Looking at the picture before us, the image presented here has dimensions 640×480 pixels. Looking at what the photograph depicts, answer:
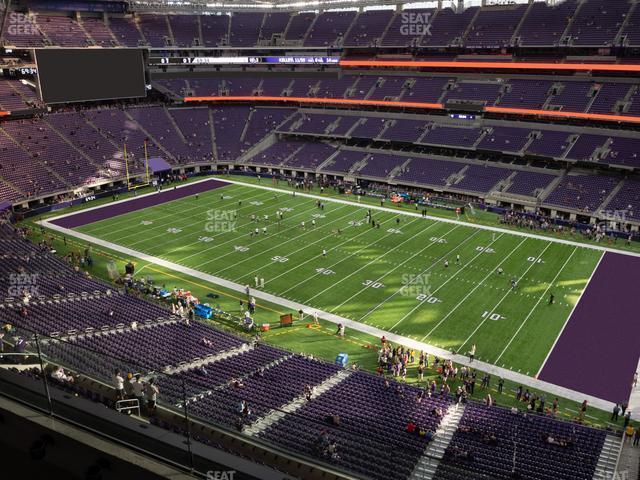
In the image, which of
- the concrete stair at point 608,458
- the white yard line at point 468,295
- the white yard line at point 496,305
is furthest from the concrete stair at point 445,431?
the white yard line at point 468,295

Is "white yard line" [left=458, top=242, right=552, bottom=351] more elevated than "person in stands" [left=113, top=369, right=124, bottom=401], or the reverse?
"person in stands" [left=113, top=369, right=124, bottom=401]

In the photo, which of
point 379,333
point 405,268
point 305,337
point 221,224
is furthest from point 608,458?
point 221,224

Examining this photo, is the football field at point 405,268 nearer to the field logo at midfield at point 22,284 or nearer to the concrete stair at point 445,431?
the concrete stair at point 445,431

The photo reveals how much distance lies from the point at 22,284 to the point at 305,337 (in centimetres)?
1593

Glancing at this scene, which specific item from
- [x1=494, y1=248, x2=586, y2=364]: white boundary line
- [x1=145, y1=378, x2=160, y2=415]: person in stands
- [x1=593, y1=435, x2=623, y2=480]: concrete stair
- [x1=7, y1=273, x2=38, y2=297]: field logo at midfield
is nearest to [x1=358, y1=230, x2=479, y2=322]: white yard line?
[x1=494, y1=248, x2=586, y2=364]: white boundary line

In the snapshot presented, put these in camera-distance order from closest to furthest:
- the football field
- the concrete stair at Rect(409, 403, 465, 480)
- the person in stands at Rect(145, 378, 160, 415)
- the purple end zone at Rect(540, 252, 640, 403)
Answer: the person in stands at Rect(145, 378, 160, 415)
the concrete stair at Rect(409, 403, 465, 480)
the purple end zone at Rect(540, 252, 640, 403)
the football field

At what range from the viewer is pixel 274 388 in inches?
842

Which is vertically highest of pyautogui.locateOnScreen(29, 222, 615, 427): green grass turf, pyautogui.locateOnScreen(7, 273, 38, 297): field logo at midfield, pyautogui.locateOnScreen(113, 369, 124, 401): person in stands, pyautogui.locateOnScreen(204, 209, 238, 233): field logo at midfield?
pyautogui.locateOnScreen(113, 369, 124, 401): person in stands

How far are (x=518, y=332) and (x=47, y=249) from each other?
3179 cm

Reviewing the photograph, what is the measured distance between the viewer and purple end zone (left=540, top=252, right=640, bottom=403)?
25.3 m

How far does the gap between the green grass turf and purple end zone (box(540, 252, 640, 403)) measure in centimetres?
214

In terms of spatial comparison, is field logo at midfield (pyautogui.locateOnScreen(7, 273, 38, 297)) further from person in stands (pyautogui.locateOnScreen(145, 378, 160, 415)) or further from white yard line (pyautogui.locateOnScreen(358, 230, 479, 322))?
person in stands (pyautogui.locateOnScreen(145, 378, 160, 415))

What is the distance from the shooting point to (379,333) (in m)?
30.0

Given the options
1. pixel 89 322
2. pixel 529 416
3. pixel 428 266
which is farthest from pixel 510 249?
pixel 89 322
